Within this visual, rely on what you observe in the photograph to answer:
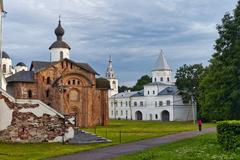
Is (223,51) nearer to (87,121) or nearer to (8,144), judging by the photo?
(8,144)

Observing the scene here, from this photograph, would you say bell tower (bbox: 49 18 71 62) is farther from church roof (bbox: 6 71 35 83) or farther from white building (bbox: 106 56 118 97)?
white building (bbox: 106 56 118 97)

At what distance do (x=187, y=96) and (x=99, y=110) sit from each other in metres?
34.8

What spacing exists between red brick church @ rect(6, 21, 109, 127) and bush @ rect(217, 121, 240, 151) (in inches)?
1462

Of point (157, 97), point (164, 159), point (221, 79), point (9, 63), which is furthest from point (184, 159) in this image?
point (157, 97)

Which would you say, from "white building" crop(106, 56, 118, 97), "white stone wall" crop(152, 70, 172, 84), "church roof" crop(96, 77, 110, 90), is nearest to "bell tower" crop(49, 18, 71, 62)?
"church roof" crop(96, 77, 110, 90)

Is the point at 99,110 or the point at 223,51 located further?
the point at 99,110

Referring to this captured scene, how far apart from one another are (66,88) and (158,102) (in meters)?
50.5

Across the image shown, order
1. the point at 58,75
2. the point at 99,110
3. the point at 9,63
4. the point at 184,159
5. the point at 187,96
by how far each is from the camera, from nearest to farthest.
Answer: the point at 184,159
the point at 58,75
the point at 99,110
the point at 9,63
the point at 187,96

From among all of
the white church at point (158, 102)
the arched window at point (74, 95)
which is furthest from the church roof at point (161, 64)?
the arched window at point (74, 95)

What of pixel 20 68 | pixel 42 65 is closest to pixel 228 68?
pixel 42 65

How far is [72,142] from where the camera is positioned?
91.2 ft

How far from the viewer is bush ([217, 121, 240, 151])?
58.6 ft

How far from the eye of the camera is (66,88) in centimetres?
5619

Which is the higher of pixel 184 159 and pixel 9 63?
pixel 9 63
